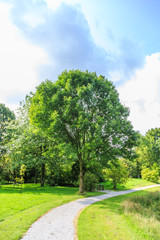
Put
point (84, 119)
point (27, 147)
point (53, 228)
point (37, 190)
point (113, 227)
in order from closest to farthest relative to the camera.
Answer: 1. point (53, 228)
2. point (113, 227)
3. point (84, 119)
4. point (37, 190)
5. point (27, 147)

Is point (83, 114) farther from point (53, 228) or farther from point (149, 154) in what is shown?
point (149, 154)

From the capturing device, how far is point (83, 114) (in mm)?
16391

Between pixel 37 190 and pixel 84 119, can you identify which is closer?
pixel 84 119

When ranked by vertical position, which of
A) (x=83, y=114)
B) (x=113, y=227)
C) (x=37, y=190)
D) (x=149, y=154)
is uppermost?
(x=83, y=114)

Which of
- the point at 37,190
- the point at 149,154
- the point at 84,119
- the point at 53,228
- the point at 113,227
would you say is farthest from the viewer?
the point at 149,154

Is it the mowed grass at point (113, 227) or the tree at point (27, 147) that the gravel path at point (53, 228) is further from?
the tree at point (27, 147)

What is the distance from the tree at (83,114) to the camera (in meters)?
16.8

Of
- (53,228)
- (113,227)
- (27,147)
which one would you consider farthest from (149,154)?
(53,228)

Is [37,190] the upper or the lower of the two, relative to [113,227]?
lower

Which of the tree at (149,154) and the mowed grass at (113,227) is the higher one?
the tree at (149,154)

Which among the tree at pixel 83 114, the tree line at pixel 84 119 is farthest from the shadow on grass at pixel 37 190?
the tree at pixel 83 114

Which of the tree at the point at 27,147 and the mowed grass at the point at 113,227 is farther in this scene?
the tree at the point at 27,147

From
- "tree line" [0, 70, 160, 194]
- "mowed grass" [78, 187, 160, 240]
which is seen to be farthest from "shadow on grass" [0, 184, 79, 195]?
"mowed grass" [78, 187, 160, 240]

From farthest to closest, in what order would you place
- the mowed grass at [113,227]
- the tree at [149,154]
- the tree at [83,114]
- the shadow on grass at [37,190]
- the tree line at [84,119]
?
the tree at [149,154]
the shadow on grass at [37,190]
the tree at [83,114]
the tree line at [84,119]
the mowed grass at [113,227]
